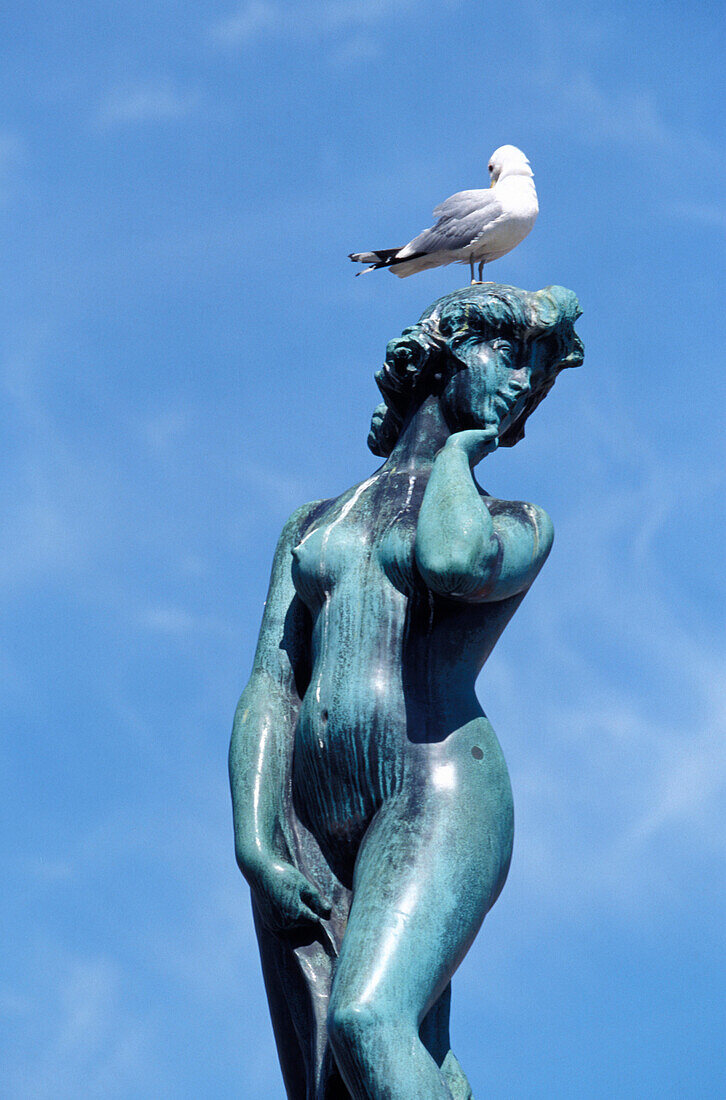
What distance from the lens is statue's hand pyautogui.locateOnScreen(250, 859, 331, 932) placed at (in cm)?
681

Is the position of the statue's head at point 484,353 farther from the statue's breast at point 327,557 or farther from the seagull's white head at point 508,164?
the seagull's white head at point 508,164

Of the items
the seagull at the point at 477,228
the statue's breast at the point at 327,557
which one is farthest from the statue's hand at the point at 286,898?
the seagull at the point at 477,228

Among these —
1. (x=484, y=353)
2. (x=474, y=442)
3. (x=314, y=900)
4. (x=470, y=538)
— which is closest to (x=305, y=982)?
(x=314, y=900)

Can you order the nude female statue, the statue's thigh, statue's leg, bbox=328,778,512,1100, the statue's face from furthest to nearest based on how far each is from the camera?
1. the statue's face
2. the nude female statue
3. the statue's thigh
4. statue's leg, bbox=328,778,512,1100

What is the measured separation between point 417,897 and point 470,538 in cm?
125

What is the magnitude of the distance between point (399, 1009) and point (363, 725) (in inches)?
41.7

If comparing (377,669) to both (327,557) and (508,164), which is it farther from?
(508,164)

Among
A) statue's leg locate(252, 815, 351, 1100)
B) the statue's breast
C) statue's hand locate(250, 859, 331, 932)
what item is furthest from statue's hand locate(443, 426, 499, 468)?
statue's hand locate(250, 859, 331, 932)

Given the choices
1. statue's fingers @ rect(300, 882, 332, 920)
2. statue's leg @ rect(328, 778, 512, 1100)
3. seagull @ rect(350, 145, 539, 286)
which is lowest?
statue's leg @ rect(328, 778, 512, 1100)

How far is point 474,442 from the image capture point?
735cm

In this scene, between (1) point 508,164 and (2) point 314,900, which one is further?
(1) point 508,164

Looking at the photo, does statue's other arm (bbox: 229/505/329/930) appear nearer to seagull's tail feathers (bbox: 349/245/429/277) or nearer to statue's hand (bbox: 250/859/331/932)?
statue's hand (bbox: 250/859/331/932)

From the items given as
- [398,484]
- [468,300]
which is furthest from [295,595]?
[468,300]

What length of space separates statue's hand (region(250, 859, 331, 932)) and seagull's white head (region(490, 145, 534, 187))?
929 centimetres
